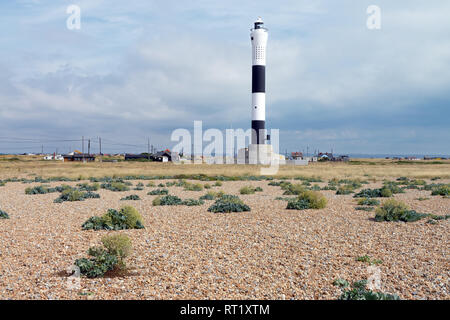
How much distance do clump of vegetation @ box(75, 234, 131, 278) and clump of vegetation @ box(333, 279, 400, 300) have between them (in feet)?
13.9

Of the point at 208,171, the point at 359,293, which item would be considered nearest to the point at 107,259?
the point at 359,293

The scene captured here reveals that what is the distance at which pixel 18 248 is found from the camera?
33.4 ft

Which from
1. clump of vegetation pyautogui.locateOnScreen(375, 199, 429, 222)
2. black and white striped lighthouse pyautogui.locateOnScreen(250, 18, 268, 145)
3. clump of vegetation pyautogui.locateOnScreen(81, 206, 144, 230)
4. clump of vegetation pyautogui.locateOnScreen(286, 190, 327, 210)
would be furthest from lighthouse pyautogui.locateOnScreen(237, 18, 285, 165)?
clump of vegetation pyautogui.locateOnScreen(81, 206, 144, 230)

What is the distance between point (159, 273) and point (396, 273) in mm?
4693

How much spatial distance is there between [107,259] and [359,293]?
476cm

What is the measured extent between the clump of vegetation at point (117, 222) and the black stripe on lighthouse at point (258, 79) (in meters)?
62.4

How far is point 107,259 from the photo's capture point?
27.3 ft

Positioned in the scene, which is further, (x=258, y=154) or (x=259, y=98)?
(x=258, y=154)

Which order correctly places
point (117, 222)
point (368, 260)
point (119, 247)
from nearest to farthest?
point (119, 247), point (368, 260), point (117, 222)

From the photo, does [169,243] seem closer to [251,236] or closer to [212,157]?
[251,236]

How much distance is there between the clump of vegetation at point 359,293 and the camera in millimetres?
6436

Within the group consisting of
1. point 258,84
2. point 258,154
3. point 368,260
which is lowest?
point 368,260

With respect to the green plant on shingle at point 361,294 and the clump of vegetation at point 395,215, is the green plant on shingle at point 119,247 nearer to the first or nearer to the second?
the green plant on shingle at point 361,294

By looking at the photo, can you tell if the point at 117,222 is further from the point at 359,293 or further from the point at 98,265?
the point at 359,293
